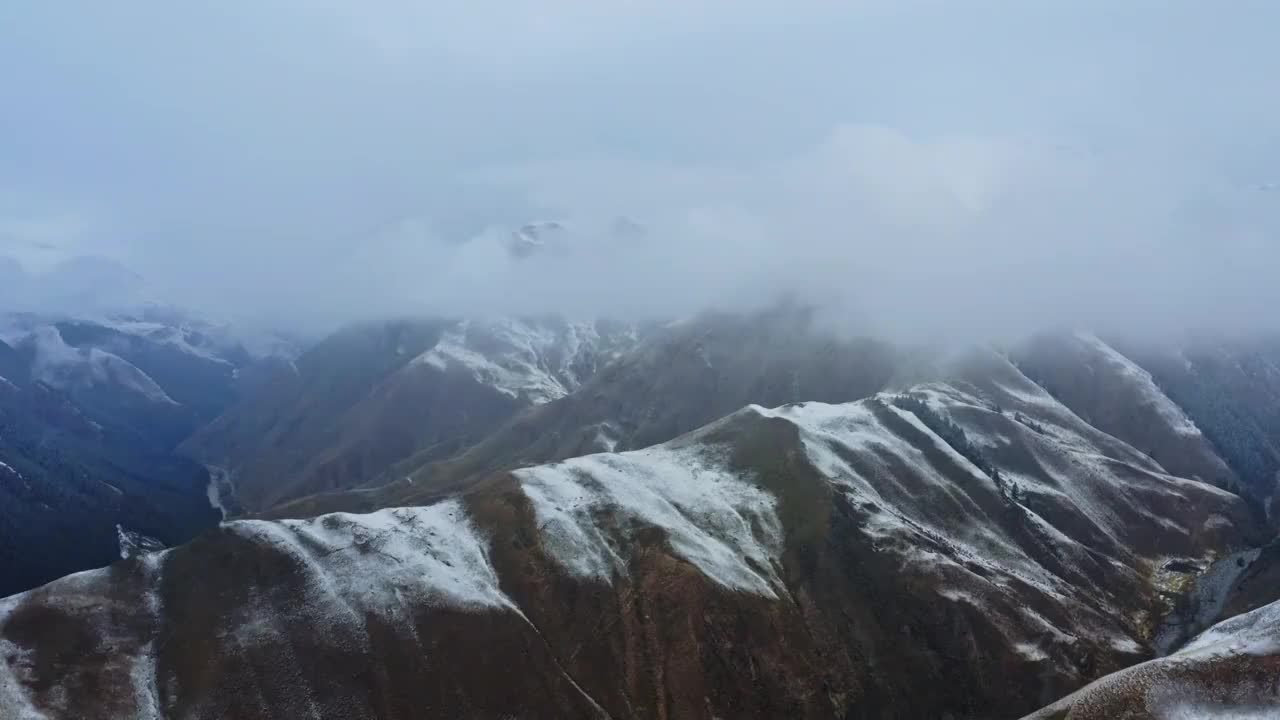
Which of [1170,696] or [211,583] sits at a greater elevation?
[1170,696]

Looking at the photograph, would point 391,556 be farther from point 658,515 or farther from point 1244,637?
point 1244,637

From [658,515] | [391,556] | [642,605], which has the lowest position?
[391,556]

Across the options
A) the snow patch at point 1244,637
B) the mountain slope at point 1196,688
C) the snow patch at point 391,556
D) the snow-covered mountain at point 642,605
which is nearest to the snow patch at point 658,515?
the snow-covered mountain at point 642,605

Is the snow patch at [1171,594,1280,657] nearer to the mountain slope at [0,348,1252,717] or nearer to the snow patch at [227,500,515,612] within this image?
A: the mountain slope at [0,348,1252,717]

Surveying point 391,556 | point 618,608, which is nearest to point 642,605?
point 618,608

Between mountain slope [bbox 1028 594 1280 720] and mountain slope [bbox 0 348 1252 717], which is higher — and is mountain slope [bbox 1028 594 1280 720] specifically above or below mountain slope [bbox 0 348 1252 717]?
above

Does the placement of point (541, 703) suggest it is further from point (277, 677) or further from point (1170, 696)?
point (1170, 696)

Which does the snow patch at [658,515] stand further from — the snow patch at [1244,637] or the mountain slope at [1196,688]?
the snow patch at [1244,637]

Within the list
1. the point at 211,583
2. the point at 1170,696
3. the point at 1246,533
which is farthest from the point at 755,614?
the point at 1246,533

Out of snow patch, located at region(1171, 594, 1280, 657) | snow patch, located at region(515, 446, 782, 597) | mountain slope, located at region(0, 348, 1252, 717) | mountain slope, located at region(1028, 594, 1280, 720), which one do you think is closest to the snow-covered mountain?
mountain slope, located at region(0, 348, 1252, 717)
